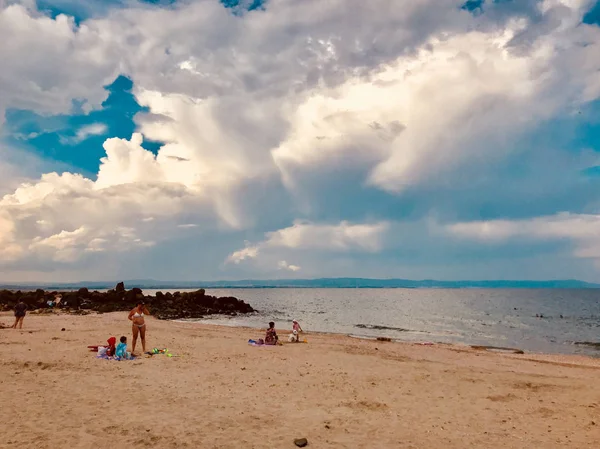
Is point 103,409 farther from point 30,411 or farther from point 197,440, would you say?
point 197,440

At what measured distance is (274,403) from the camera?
1184cm

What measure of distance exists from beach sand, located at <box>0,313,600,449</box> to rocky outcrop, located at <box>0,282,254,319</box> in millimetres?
39210

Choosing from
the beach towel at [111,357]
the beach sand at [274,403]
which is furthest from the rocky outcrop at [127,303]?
the beach sand at [274,403]

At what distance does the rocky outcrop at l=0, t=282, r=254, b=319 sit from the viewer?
55344mm

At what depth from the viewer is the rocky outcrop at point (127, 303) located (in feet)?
182

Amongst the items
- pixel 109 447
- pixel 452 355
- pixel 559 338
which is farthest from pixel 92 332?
pixel 559 338

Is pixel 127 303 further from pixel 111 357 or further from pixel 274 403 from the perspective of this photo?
pixel 274 403

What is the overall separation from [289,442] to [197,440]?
191cm

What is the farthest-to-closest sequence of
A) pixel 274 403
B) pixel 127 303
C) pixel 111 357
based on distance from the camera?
1. pixel 127 303
2. pixel 111 357
3. pixel 274 403

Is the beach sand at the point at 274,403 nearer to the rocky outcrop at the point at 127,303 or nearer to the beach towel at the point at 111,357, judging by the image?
the beach towel at the point at 111,357

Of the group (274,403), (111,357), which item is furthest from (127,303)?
(274,403)

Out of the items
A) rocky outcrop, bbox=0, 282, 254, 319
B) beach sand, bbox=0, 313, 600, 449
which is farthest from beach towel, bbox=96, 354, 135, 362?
rocky outcrop, bbox=0, 282, 254, 319

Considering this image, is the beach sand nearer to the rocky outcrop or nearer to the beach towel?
the beach towel

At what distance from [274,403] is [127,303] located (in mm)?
55826
